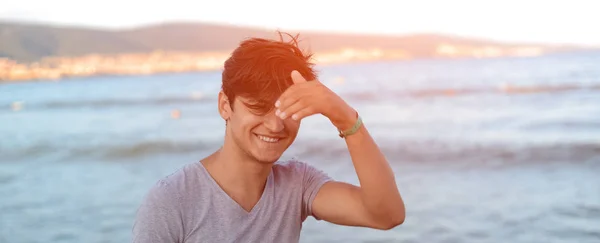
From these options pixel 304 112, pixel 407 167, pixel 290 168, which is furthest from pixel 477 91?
pixel 304 112

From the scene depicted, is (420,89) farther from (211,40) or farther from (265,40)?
(211,40)

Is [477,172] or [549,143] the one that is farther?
[549,143]

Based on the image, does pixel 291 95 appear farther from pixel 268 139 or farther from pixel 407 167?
pixel 407 167

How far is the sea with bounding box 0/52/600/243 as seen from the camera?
799cm

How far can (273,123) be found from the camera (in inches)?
86.7

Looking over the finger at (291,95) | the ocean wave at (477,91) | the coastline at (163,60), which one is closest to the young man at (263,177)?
the finger at (291,95)

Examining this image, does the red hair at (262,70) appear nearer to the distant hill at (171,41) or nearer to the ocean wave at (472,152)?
the ocean wave at (472,152)

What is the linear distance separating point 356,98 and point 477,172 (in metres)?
24.9

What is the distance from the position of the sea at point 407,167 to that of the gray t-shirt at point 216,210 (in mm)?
4960

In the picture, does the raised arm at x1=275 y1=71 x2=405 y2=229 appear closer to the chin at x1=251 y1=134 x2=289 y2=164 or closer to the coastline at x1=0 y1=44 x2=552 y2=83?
the chin at x1=251 y1=134 x2=289 y2=164

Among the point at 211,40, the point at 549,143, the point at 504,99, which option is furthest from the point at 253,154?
the point at 211,40

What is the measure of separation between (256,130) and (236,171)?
0.17m

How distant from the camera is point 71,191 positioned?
35.8ft

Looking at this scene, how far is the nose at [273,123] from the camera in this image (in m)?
2.20
